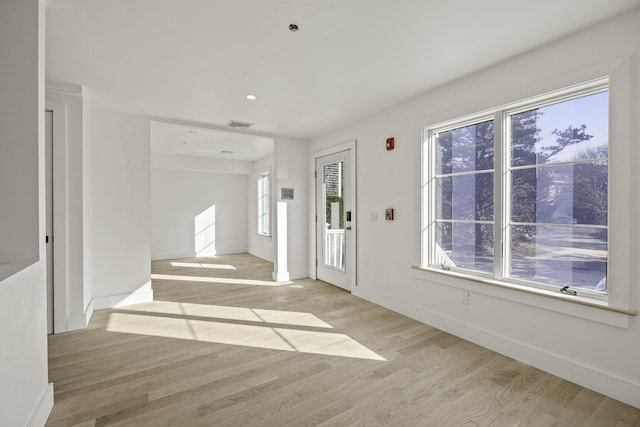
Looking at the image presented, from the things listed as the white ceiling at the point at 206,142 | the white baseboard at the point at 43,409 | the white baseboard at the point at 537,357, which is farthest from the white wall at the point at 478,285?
the white baseboard at the point at 43,409

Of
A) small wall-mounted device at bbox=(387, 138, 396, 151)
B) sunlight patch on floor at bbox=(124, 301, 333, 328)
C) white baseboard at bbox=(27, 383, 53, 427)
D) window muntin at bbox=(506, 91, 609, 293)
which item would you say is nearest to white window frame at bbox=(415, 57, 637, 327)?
window muntin at bbox=(506, 91, 609, 293)

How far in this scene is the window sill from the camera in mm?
1994

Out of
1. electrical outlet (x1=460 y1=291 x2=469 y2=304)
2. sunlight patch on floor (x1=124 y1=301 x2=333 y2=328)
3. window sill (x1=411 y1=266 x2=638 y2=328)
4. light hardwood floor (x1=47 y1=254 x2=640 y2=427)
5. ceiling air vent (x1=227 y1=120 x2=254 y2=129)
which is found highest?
ceiling air vent (x1=227 y1=120 x2=254 y2=129)

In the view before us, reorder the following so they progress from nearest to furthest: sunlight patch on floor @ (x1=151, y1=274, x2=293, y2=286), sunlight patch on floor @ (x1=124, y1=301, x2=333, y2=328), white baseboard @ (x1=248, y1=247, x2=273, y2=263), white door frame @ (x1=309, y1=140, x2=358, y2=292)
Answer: sunlight patch on floor @ (x1=124, y1=301, x2=333, y2=328) < white door frame @ (x1=309, y1=140, x2=358, y2=292) < sunlight patch on floor @ (x1=151, y1=274, x2=293, y2=286) < white baseboard @ (x1=248, y1=247, x2=273, y2=263)

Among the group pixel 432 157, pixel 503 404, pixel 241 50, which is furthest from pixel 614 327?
pixel 241 50

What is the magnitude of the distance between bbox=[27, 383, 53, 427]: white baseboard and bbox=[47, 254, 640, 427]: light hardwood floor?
54 millimetres

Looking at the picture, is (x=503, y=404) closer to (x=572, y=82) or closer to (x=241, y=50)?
(x=572, y=82)

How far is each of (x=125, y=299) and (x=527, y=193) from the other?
479 centimetres

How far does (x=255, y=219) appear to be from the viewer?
8109 millimetres

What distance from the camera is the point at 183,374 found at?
7.58 ft

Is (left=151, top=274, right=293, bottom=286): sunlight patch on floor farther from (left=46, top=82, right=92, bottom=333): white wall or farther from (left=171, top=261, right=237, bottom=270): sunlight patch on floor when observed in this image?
(left=46, top=82, right=92, bottom=333): white wall

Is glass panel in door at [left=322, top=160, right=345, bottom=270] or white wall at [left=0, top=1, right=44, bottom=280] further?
glass panel in door at [left=322, top=160, right=345, bottom=270]

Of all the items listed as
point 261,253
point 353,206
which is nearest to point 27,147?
point 353,206

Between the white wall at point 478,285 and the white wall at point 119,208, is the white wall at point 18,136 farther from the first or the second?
the white wall at point 478,285
